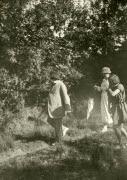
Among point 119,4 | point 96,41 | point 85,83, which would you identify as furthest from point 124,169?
point 119,4

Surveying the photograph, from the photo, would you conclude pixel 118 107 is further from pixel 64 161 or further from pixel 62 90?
pixel 64 161

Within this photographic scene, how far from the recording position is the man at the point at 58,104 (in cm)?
824

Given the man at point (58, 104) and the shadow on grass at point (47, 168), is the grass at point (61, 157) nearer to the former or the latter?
the shadow on grass at point (47, 168)

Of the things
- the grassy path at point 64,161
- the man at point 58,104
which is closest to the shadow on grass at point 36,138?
the grassy path at point 64,161

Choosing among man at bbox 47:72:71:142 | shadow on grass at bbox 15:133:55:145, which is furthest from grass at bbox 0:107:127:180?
man at bbox 47:72:71:142

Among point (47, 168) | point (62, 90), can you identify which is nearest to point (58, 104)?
point (62, 90)

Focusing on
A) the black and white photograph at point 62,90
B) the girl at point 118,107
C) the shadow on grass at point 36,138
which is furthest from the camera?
the shadow on grass at point 36,138

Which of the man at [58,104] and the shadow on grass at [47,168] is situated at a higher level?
the man at [58,104]

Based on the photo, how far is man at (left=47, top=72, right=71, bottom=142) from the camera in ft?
27.0

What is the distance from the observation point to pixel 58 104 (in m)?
8.35

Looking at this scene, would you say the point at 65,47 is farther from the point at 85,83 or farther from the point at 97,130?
the point at 97,130

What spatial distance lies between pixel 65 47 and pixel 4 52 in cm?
332

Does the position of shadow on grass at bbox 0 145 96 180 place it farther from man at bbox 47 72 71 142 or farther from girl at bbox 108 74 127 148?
man at bbox 47 72 71 142

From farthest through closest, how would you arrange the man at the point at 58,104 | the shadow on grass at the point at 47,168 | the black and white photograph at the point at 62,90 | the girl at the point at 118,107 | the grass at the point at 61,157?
the man at the point at 58,104 < the girl at the point at 118,107 < the black and white photograph at the point at 62,90 < the grass at the point at 61,157 < the shadow on grass at the point at 47,168
